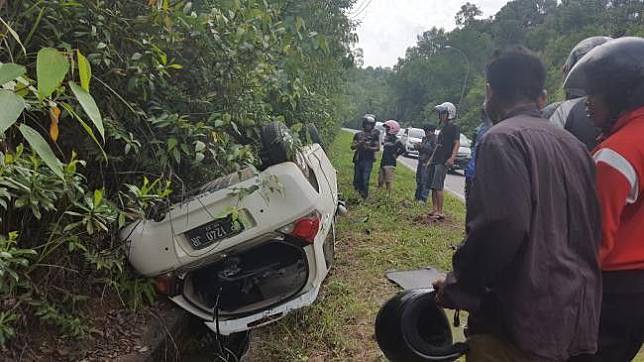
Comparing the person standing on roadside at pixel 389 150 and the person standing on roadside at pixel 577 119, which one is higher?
the person standing on roadside at pixel 577 119

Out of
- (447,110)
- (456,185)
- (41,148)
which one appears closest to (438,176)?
(447,110)

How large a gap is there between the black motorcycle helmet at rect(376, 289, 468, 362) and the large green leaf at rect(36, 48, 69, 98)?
166 centimetres

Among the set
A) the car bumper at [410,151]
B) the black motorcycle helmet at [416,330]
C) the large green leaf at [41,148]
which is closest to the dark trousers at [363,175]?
the black motorcycle helmet at [416,330]

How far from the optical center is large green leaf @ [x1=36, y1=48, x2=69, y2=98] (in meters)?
0.67

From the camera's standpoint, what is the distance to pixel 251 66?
3.13m

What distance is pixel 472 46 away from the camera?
6538 cm

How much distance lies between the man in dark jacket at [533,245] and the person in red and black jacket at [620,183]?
0.11 metres

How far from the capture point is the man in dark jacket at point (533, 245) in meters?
1.57

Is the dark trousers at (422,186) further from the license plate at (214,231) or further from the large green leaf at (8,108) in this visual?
the large green leaf at (8,108)

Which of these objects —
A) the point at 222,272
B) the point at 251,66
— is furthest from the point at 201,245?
the point at 251,66

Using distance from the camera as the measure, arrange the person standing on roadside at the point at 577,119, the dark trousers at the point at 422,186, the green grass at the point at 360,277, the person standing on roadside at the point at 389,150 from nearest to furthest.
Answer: the person standing on roadside at the point at 577,119 < the green grass at the point at 360,277 < the dark trousers at the point at 422,186 < the person standing on roadside at the point at 389,150

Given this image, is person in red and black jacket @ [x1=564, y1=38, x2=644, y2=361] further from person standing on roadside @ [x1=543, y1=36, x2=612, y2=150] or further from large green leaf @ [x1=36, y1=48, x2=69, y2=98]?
large green leaf @ [x1=36, y1=48, x2=69, y2=98]

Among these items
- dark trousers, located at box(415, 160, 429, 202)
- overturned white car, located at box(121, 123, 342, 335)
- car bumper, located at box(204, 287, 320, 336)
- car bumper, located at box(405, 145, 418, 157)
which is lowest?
car bumper, located at box(405, 145, 418, 157)

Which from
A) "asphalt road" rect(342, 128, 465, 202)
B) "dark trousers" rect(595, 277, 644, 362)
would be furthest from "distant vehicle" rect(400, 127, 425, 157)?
"dark trousers" rect(595, 277, 644, 362)
